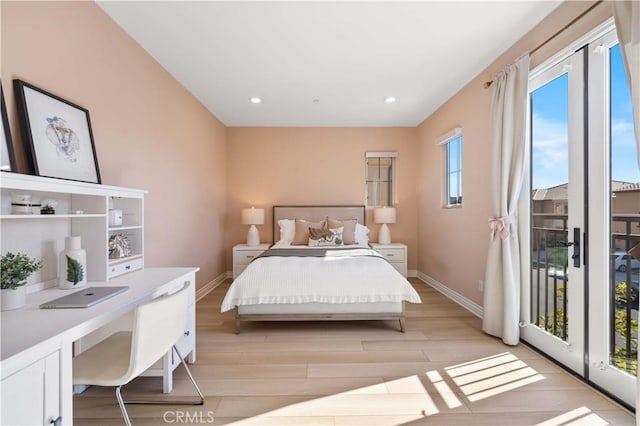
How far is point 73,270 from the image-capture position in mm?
1710

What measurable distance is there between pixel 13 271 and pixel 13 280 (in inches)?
1.7

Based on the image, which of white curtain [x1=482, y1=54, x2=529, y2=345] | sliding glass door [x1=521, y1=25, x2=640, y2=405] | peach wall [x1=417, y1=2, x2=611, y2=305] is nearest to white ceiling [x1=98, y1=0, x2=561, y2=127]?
peach wall [x1=417, y1=2, x2=611, y2=305]

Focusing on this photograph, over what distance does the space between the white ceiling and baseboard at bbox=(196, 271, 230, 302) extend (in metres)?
2.55

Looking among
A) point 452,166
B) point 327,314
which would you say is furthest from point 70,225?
point 452,166

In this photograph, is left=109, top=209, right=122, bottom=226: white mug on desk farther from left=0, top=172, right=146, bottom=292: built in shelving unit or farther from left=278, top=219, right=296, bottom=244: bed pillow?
left=278, top=219, right=296, bottom=244: bed pillow

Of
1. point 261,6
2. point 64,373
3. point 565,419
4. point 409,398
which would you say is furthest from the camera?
point 261,6

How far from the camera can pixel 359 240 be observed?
473 cm

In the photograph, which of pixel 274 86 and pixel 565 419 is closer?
pixel 565 419

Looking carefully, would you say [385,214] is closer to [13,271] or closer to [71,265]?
[71,265]

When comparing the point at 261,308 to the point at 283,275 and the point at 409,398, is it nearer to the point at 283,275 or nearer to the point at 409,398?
the point at 283,275

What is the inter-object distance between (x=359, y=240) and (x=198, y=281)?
7.91 ft

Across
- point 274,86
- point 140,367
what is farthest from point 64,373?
point 274,86

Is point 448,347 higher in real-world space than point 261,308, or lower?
lower

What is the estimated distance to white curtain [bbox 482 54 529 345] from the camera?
2514mm
